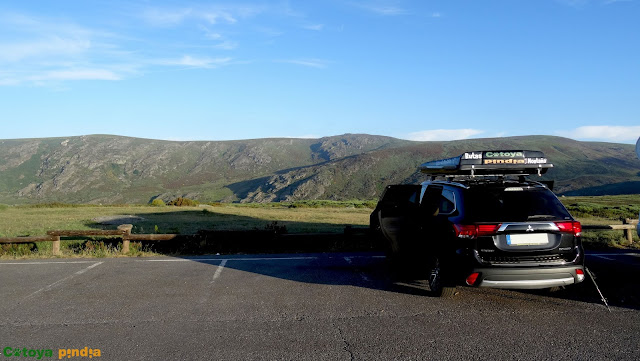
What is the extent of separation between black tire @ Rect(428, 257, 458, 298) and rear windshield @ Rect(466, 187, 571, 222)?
939mm

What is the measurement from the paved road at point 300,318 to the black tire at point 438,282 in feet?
0.57

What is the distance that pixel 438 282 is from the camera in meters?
6.53

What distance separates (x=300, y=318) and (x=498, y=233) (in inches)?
112

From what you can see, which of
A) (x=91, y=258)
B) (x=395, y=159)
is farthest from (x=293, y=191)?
(x=91, y=258)

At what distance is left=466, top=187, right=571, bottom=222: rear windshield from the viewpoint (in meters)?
5.95

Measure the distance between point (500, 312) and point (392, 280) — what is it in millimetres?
2257

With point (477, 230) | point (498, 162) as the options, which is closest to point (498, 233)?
point (477, 230)

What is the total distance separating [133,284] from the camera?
7.73 meters

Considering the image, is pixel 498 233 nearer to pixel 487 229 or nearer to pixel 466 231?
pixel 487 229

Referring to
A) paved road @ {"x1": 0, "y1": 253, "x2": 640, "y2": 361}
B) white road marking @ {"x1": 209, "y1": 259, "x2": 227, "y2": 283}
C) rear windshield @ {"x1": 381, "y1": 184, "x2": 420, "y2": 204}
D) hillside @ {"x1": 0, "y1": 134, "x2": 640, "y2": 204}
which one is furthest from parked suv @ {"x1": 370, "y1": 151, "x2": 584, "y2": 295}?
hillside @ {"x1": 0, "y1": 134, "x2": 640, "y2": 204}

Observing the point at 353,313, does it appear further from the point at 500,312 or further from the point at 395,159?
the point at 395,159

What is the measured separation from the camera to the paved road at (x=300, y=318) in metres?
4.64

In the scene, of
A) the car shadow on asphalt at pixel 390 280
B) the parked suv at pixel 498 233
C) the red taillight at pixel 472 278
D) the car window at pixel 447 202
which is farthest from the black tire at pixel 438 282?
the car window at pixel 447 202

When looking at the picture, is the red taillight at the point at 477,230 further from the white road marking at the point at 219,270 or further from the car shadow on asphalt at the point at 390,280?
the white road marking at the point at 219,270
